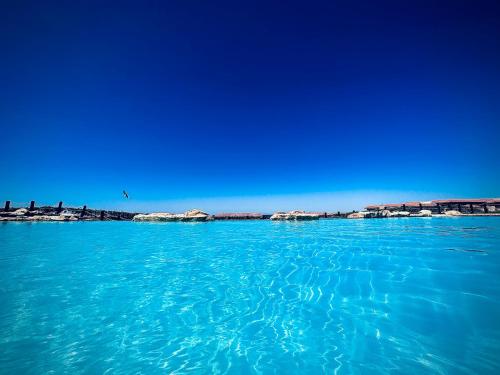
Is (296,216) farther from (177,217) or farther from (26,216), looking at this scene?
(26,216)

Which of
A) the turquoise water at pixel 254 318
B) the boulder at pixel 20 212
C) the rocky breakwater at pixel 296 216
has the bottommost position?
the turquoise water at pixel 254 318

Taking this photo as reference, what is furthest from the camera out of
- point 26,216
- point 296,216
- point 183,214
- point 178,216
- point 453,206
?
point 453,206

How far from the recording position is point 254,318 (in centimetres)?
521

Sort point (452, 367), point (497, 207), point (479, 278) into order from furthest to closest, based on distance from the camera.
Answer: point (497, 207), point (479, 278), point (452, 367)

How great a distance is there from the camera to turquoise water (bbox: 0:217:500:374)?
12.5 feet

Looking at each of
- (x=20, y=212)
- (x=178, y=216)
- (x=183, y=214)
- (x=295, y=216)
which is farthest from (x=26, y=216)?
(x=295, y=216)

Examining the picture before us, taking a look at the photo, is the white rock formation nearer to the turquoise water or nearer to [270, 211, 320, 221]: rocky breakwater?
[270, 211, 320, 221]: rocky breakwater

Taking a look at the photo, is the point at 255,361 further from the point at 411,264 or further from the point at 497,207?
the point at 497,207

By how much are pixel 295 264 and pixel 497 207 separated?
6965cm

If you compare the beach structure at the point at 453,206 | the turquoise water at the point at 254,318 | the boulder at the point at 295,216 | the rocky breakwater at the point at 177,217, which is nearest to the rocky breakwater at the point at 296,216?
the boulder at the point at 295,216

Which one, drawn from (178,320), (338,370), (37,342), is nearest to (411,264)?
(338,370)

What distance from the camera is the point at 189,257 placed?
1154 centimetres

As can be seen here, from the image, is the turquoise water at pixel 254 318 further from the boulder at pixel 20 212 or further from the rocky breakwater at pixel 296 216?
the boulder at pixel 20 212

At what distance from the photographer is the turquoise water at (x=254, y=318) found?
380cm
